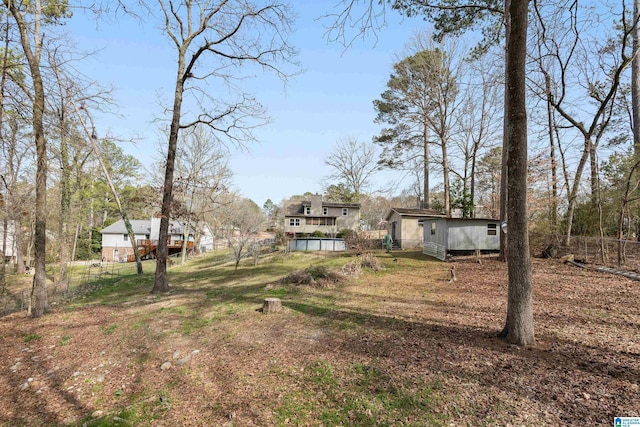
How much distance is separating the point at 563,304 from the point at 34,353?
11.3m

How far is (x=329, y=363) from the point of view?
454 centimetres

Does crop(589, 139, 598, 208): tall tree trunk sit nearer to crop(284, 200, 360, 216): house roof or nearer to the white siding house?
the white siding house

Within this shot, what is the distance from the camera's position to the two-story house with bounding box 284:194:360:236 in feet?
114

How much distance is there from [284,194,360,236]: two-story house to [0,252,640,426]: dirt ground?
26364mm

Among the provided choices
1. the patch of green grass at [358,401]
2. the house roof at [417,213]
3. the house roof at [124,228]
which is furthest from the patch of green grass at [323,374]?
the house roof at [124,228]

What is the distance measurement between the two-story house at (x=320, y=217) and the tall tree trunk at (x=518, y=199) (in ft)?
97.6

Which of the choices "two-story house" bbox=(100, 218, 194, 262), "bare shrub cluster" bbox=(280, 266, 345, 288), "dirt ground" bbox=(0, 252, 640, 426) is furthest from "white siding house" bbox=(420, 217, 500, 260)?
"two-story house" bbox=(100, 218, 194, 262)

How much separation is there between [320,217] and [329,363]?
30.5m

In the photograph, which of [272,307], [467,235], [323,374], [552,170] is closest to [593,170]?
[552,170]

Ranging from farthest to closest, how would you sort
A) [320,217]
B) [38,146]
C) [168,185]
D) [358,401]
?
[320,217], [168,185], [38,146], [358,401]

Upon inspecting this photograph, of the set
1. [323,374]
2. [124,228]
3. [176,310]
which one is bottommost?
[176,310]

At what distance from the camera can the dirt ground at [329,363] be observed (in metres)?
3.39

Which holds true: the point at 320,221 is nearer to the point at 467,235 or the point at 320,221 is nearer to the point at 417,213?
the point at 417,213

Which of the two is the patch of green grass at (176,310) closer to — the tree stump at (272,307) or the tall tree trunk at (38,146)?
the tree stump at (272,307)
